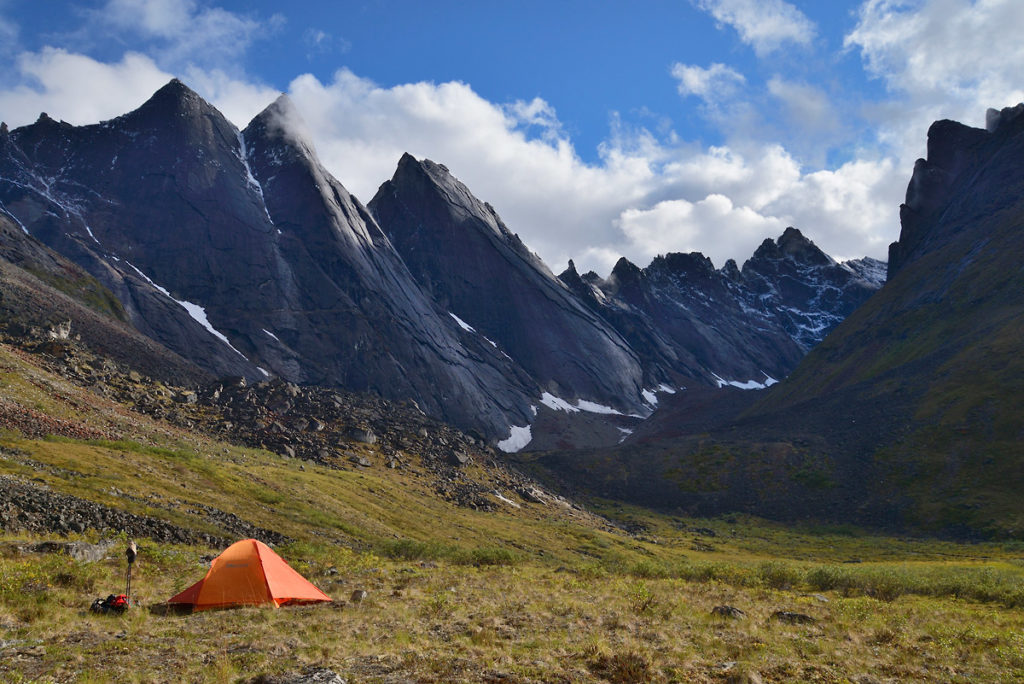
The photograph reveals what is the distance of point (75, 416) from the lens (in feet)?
159

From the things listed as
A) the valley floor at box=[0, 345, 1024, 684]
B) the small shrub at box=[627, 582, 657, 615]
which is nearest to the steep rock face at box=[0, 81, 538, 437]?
the valley floor at box=[0, 345, 1024, 684]

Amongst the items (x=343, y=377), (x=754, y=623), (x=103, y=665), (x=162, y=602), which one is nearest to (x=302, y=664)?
(x=103, y=665)

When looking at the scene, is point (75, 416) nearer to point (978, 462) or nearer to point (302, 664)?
point (302, 664)

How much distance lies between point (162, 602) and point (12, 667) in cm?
639

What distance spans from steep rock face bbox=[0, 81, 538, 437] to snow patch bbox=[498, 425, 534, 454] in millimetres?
2668

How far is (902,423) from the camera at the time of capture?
330ft

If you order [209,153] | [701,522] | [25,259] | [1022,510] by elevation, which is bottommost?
[701,522]

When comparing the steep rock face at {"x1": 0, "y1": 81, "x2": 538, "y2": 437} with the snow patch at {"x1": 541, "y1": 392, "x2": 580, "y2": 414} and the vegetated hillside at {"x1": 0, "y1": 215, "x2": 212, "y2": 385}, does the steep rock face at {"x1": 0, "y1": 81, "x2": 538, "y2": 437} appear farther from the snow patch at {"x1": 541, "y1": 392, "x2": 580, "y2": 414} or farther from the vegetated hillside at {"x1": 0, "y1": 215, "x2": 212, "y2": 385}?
the vegetated hillside at {"x1": 0, "y1": 215, "x2": 212, "y2": 385}

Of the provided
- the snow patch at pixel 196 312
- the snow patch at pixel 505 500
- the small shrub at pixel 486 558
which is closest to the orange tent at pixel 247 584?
the small shrub at pixel 486 558

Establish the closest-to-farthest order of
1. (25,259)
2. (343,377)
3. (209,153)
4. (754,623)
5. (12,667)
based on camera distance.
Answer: (12,667) < (754,623) < (25,259) < (343,377) < (209,153)

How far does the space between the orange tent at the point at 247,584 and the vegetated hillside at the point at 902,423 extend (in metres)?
78.8

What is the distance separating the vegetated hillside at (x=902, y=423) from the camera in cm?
8481

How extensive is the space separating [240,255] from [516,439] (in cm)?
8107

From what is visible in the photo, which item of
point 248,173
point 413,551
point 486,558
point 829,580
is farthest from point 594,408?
point 413,551
